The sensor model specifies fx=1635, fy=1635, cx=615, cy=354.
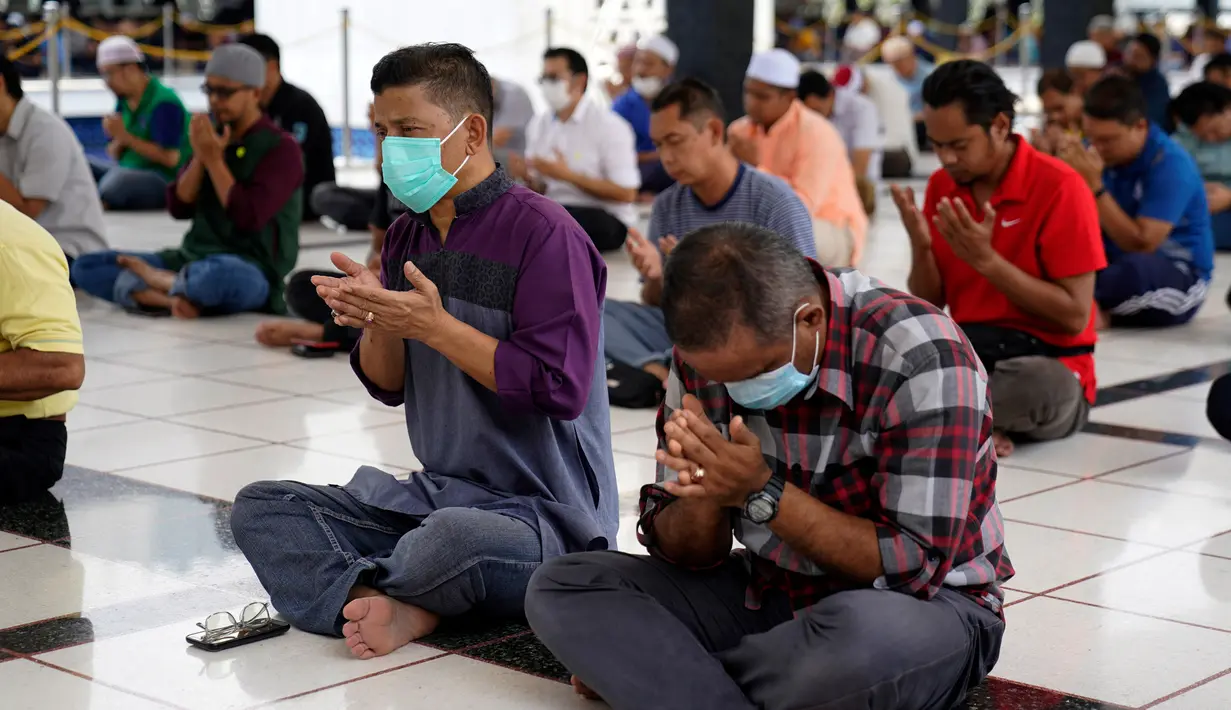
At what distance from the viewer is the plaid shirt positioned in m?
2.15

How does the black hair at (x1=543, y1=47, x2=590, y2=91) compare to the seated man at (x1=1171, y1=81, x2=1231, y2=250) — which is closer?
the seated man at (x1=1171, y1=81, x2=1231, y2=250)

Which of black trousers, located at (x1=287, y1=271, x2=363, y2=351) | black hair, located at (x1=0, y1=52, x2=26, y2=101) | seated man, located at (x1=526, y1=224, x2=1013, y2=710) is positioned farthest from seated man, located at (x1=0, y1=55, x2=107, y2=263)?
seated man, located at (x1=526, y1=224, x2=1013, y2=710)

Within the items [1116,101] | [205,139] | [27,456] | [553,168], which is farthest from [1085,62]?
[27,456]

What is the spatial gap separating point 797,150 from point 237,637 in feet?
14.2

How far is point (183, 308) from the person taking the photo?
6.46 meters

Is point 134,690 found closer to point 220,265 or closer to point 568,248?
point 568,248

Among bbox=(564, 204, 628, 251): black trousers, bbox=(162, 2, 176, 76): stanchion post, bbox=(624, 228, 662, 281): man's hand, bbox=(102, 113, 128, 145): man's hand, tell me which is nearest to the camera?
bbox=(624, 228, 662, 281): man's hand

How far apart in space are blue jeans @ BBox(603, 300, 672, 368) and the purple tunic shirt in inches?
82.2

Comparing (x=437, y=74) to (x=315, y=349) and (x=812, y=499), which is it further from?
(x=315, y=349)

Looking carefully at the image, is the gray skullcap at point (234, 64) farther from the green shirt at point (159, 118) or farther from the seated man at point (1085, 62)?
the seated man at point (1085, 62)

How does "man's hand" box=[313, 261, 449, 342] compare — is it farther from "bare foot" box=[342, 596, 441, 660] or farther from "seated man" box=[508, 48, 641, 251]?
"seated man" box=[508, 48, 641, 251]

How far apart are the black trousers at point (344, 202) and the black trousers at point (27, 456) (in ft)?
18.1

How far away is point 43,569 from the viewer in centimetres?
320

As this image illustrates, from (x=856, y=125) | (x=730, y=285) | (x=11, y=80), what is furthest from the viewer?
(x=856, y=125)
